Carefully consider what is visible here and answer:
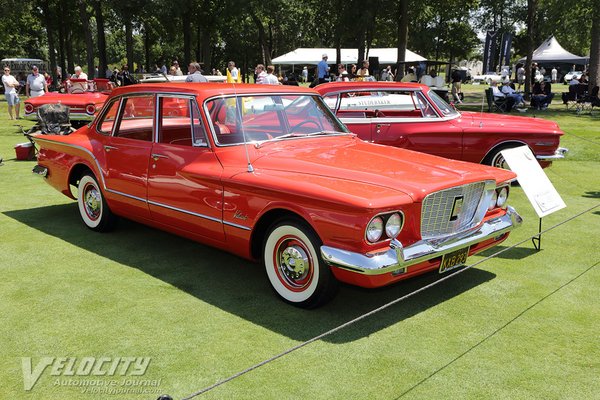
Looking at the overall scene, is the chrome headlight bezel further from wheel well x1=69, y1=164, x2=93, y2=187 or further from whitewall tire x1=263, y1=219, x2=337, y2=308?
wheel well x1=69, y1=164, x2=93, y2=187

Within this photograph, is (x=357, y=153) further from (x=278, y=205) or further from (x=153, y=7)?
(x=153, y=7)

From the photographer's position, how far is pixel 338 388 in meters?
3.19

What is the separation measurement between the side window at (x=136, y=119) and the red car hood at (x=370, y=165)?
4.71 feet

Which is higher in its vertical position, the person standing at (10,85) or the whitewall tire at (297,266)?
the person standing at (10,85)

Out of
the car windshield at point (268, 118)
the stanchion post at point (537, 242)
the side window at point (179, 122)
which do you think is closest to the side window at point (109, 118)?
the side window at point (179, 122)

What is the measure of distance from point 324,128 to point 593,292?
9.22 ft

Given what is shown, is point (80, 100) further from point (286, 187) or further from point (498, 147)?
point (286, 187)

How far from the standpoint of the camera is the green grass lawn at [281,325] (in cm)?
325

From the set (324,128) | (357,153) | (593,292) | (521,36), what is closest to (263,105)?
(324,128)

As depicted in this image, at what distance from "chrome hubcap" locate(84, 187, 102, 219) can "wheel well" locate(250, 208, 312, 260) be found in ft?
8.32

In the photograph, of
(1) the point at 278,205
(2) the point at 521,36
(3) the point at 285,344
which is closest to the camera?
(3) the point at 285,344

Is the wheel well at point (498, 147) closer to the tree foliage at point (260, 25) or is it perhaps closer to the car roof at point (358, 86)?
the car roof at point (358, 86)

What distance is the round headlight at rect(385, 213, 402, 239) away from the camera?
3785 mm

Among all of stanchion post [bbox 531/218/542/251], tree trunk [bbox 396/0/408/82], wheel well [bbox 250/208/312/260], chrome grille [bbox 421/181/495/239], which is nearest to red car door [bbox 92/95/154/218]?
wheel well [bbox 250/208/312/260]
